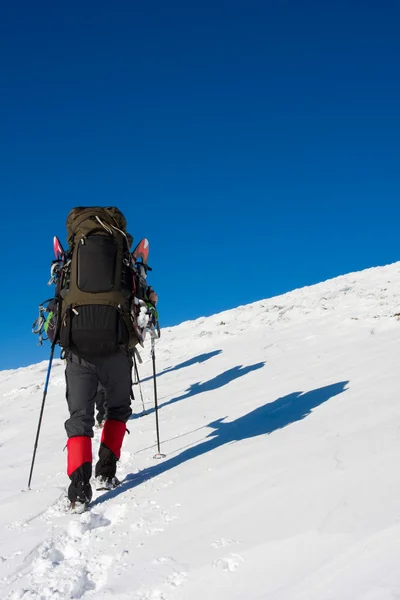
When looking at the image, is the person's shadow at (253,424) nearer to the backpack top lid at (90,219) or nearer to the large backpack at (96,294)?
the large backpack at (96,294)

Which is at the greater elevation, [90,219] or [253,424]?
[90,219]

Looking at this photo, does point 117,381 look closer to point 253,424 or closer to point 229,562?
point 253,424

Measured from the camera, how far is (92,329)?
4195 millimetres

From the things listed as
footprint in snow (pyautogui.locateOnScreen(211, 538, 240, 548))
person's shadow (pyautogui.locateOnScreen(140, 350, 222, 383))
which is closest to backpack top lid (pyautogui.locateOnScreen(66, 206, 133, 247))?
footprint in snow (pyautogui.locateOnScreen(211, 538, 240, 548))

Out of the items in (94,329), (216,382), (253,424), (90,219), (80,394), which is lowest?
(253,424)

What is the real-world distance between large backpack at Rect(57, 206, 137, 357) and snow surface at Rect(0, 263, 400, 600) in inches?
55.9

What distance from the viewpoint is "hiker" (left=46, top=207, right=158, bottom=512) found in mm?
4199

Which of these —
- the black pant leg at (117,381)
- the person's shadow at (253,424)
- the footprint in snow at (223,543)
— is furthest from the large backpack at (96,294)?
the footprint in snow at (223,543)

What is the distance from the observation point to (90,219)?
453 centimetres

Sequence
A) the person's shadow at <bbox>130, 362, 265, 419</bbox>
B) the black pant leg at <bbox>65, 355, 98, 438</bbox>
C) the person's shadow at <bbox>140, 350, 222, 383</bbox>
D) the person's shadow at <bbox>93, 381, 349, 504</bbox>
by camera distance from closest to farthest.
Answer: the black pant leg at <bbox>65, 355, 98, 438</bbox>, the person's shadow at <bbox>93, 381, 349, 504</bbox>, the person's shadow at <bbox>130, 362, 265, 419</bbox>, the person's shadow at <bbox>140, 350, 222, 383</bbox>

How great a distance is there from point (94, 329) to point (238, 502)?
1.94m

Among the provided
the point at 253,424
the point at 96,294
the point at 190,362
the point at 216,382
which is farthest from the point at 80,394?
the point at 190,362

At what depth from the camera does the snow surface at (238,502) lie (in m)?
2.29

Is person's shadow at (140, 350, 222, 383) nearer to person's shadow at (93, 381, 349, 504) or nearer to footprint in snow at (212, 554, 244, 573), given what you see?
A: person's shadow at (93, 381, 349, 504)
